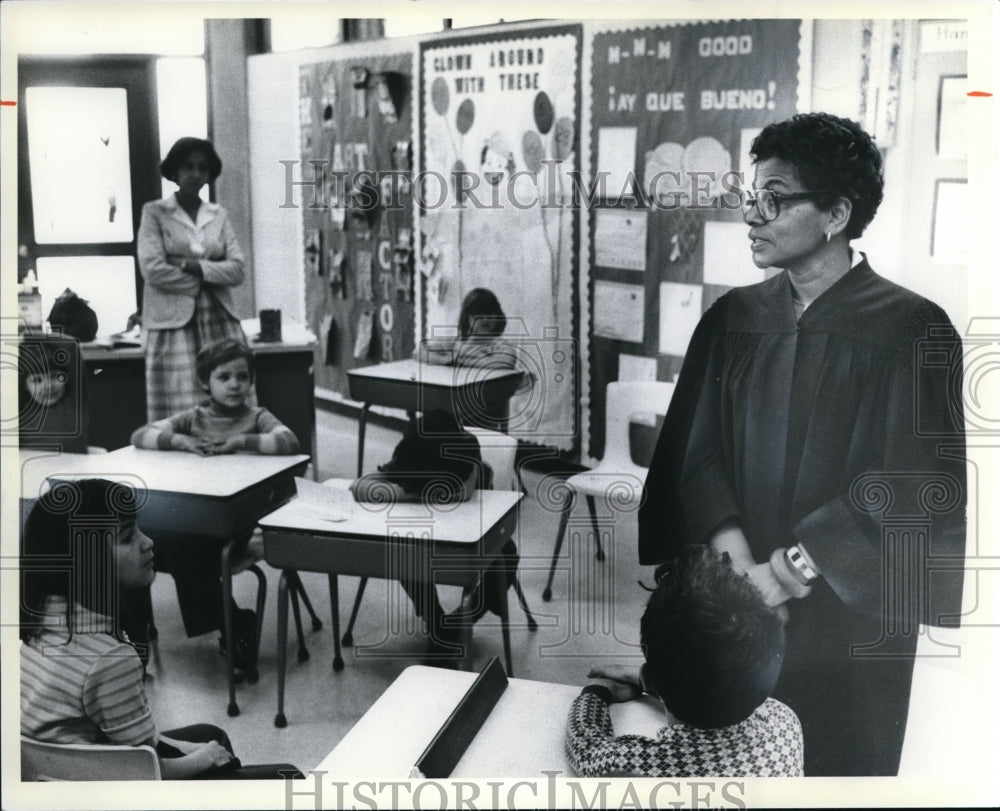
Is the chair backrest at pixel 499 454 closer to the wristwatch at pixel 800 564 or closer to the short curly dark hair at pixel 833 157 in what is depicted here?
the wristwatch at pixel 800 564

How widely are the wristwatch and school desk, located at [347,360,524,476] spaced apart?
2.41ft

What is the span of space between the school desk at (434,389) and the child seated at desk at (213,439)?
22cm

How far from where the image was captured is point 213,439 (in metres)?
2.53

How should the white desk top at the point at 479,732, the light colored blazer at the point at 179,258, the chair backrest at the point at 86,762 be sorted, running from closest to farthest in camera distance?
1. the chair backrest at the point at 86,762
2. the white desk top at the point at 479,732
3. the light colored blazer at the point at 179,258

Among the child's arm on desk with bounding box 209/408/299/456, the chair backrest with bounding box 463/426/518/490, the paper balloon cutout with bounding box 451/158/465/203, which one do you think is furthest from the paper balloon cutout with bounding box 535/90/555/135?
the child's arm on desk with bounding box 209/408/299/456

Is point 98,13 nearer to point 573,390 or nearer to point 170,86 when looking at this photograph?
point 170,86

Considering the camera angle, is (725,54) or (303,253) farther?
(303,253)

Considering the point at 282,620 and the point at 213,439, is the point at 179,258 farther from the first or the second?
the point at 282,620

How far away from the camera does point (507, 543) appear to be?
8.20 ft

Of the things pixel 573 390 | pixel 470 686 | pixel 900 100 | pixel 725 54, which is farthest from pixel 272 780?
pixel 900 100

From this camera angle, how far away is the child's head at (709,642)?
2287 millimetres

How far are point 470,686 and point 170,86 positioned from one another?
1.56 m

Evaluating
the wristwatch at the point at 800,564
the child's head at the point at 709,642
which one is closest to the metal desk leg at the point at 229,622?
the child's head at the point at 709,642

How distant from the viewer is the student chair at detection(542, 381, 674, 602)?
248cm
